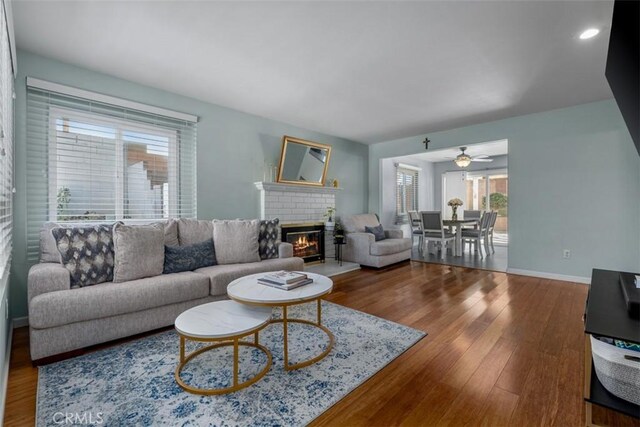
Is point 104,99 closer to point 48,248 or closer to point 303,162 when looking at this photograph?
point 48,248

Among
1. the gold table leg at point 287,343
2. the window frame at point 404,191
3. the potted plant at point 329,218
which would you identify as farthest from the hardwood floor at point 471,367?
the window frame at point 404,191

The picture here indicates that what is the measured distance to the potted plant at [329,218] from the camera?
200 inches

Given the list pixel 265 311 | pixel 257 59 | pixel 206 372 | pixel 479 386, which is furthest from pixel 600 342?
pixel 257 59

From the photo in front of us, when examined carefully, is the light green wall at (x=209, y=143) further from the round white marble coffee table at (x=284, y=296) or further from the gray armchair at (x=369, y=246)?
the round white marble coffee table at (x=284, y=296)

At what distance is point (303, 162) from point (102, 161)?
2715mm

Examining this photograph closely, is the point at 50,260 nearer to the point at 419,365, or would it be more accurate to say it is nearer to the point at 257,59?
the point at 257,59

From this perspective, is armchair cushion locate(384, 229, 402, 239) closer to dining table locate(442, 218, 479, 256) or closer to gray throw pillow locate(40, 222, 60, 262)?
dining table locate(442, 218, 479, 256)

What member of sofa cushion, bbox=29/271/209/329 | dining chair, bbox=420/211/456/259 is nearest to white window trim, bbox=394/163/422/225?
dining chair, bbox=420/211/456/259

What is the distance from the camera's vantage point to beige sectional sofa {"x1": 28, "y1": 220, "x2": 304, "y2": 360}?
1.91 m

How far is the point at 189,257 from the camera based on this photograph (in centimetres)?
288

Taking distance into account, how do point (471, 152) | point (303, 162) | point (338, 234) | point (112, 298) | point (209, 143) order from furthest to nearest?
point (471, 152) < point (338, 234) < point (303, 162) < point (209, 143) < point (112, 298)

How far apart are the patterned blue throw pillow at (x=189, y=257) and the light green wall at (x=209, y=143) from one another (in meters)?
0.84

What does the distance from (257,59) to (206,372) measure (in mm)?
2604

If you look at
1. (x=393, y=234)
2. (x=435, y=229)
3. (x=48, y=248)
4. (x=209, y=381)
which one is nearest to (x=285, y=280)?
(x=209, y=381)
